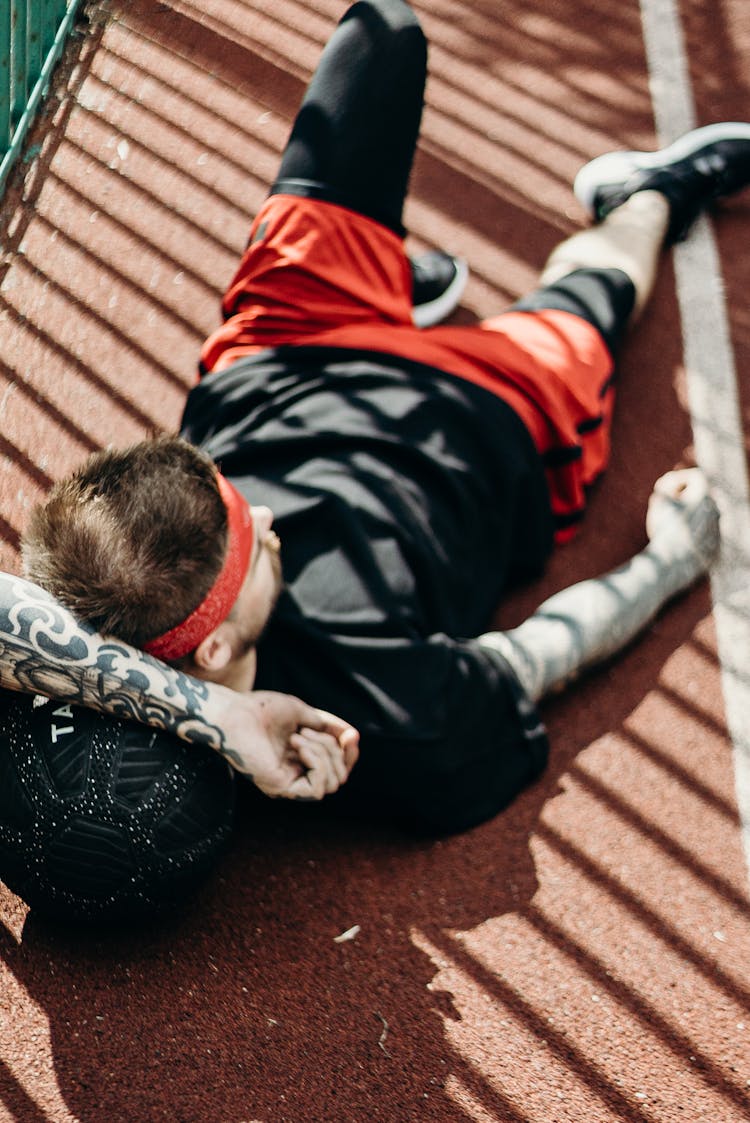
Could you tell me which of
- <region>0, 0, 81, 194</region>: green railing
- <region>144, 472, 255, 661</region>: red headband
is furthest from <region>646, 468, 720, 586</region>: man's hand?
<region>0, 0, 81, 194</region>: green railing

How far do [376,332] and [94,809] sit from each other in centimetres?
150

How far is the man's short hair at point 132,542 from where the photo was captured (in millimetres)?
2033

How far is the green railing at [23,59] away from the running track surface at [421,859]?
9 centimetres

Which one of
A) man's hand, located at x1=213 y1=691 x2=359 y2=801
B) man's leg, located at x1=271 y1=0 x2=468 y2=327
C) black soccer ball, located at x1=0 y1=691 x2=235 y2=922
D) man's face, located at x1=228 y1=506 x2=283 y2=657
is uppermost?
man's leg, located at x1=271 y1=0 x2=468 y2=327

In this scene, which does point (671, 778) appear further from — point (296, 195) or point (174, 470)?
point (296, 195)

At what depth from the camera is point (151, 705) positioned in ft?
6.95

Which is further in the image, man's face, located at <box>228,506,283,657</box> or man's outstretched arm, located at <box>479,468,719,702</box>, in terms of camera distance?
man's outstretched arm, located at <box>479,468,719,702</box>

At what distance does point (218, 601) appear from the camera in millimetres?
2160

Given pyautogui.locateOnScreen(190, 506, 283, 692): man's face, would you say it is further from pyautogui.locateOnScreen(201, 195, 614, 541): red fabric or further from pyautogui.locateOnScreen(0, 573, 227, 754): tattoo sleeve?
pyautogui.locateOnScreen(201, 195, 614, 541): red fabric

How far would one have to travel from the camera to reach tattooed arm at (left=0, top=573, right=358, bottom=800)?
2.03 metres

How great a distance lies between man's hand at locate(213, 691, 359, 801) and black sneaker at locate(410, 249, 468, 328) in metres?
1.84

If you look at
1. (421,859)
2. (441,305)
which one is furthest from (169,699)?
(441,305)

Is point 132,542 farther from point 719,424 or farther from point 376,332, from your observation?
point 719,424

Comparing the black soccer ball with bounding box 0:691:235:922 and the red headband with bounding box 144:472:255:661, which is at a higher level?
the red headband with bounding box 144:472:255:661
